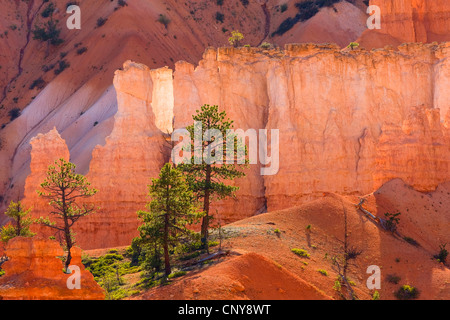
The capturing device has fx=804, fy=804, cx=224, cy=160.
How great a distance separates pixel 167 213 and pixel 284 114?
1958 centimetres

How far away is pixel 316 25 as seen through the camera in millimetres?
89375

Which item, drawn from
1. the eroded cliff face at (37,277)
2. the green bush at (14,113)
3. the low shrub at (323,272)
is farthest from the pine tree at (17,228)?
the green bush at (14,113)

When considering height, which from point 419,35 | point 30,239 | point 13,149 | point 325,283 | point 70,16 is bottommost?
point 325,283

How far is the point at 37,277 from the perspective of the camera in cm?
3102

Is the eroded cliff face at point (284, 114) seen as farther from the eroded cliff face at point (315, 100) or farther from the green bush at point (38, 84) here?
the green bush at point (38, 84)

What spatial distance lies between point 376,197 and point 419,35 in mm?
29695

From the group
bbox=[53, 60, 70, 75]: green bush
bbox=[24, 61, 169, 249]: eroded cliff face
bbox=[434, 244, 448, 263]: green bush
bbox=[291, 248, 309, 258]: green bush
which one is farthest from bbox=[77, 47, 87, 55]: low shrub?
bbox=[434, 244, 448, 263]: green bush

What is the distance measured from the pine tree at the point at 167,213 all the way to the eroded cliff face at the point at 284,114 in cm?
1436

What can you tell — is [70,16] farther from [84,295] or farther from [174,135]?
[84,295]

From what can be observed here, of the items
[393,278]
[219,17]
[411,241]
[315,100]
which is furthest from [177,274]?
[219,17]

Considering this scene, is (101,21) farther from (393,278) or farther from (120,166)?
(393,278)

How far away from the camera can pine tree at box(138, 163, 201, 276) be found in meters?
36.1

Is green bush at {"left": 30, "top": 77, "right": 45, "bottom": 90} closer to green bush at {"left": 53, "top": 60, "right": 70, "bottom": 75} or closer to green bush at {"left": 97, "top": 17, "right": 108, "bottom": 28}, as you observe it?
green bush at {"left": 53, "top": 60, "right": 70, "bottom": 75}
